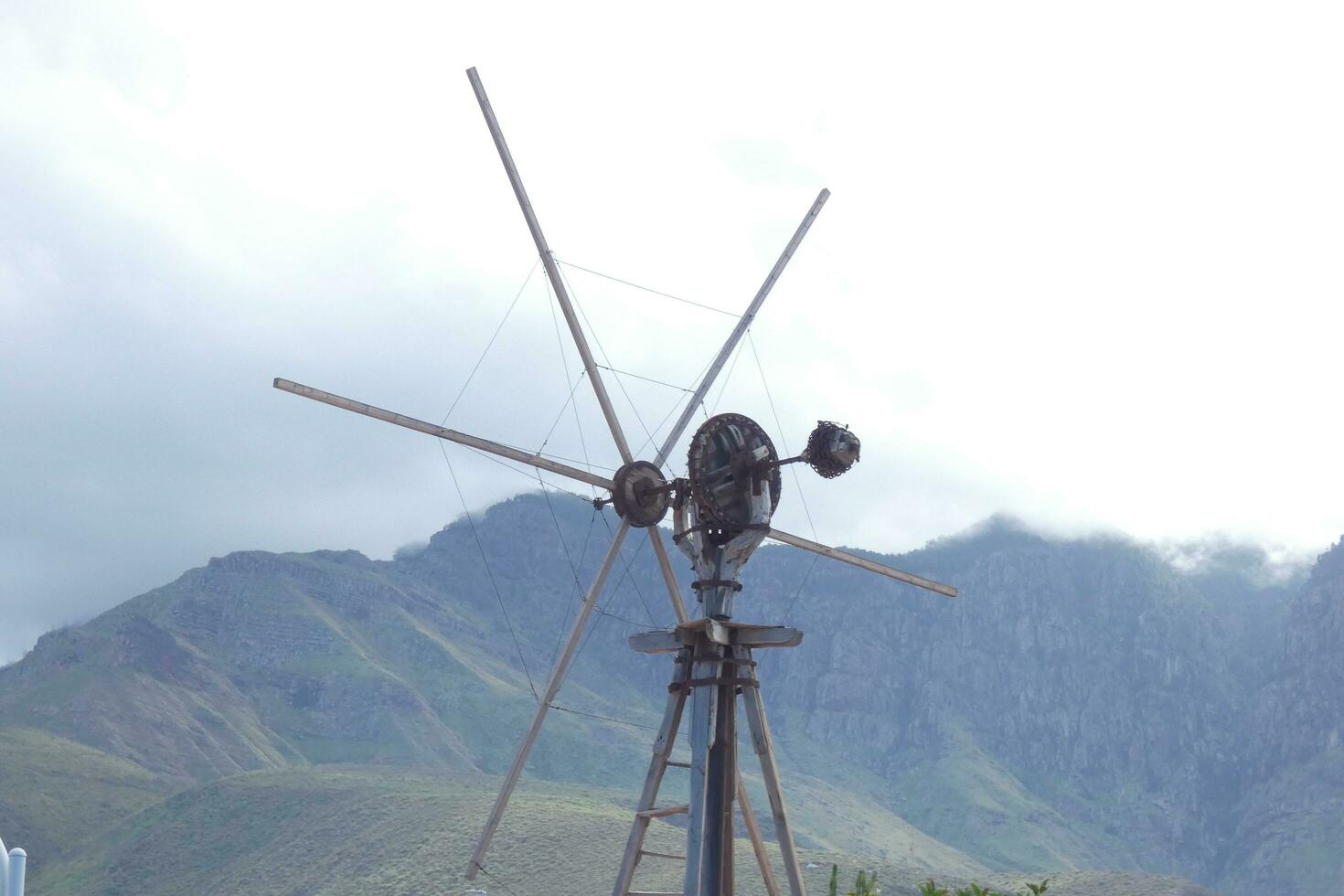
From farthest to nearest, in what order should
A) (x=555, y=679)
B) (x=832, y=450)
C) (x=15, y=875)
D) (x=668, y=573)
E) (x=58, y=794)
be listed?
(x=58, y=794) → (x=668, y=573) → (x=555, y=679) → (x=832, y=450) → (x=15, y=875)

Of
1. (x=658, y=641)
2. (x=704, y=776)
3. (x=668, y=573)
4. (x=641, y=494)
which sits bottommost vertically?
(x=704, y=776)

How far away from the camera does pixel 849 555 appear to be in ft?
93.0

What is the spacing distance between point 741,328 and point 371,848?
11249cm

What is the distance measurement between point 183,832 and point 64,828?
15853 mm

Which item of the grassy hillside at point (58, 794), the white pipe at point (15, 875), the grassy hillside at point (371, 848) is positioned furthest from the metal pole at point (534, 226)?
the grassy hillside at point (58, 794)

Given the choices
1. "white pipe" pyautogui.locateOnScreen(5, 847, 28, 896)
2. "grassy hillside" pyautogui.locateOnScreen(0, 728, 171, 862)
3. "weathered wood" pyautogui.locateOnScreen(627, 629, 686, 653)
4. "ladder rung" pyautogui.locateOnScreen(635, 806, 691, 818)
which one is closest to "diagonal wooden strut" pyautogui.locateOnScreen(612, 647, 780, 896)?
"ladder rung" pyautogui.locateOnScreen(635, 806, 691, 818)

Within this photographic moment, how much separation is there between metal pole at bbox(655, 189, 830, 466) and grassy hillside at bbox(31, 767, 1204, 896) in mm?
77442

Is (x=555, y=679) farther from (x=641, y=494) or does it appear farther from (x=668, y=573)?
(x=641, y=494)

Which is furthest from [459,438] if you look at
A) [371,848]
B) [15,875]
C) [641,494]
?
[371,848]

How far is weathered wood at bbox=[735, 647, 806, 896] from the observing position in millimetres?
24466

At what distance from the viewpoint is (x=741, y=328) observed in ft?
102

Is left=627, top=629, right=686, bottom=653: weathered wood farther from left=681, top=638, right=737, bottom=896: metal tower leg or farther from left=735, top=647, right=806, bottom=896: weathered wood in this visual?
left=735, top=647, right=806, bottom=896: weathered wood

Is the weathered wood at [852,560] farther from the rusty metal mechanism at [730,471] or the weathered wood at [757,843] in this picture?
the weathered wood at [757,843]

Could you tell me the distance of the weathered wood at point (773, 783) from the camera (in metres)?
24.5
